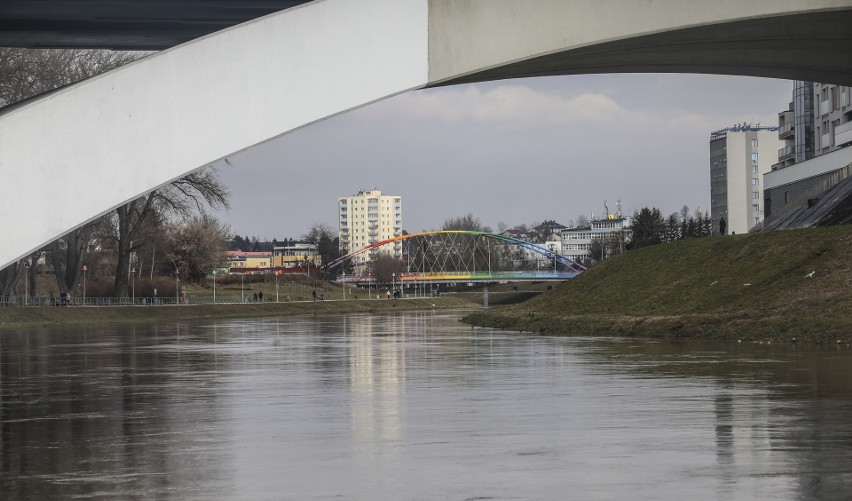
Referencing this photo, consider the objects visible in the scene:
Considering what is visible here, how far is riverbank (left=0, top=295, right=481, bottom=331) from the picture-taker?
→ 6294 cm

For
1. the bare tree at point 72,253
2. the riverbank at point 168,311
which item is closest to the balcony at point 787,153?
the riverbank at point 168,311

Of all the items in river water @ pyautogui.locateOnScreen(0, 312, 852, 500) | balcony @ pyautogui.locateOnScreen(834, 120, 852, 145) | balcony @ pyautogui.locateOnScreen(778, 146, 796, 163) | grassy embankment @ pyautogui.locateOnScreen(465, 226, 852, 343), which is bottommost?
river water @ pyautogui.locateOnScreen(0, 312, 852, 500)

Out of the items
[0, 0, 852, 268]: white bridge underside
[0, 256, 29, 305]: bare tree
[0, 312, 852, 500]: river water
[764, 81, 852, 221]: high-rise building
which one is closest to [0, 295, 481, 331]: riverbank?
[0, 256, 29, 305]: bare tree

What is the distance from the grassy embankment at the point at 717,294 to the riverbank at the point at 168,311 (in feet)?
84.4

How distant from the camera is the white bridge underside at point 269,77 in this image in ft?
33.6

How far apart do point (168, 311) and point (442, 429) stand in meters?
67.4

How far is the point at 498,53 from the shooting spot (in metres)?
12.8

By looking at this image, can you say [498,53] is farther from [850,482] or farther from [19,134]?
[850,482]

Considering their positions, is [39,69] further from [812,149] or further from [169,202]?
[812,149]

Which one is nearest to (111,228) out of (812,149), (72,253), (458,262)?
(72,253)

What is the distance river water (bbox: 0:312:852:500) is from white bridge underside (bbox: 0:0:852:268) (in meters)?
2.52

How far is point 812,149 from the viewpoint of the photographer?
10438 cm

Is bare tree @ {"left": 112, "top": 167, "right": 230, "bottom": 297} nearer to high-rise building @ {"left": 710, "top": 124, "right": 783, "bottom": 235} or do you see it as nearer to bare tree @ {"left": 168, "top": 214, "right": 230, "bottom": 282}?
bare tree @ {"left": 168, "top": 214, "right": 230, "bottom": 282}

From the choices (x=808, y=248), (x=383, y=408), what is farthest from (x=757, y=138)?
(x=383, y=408)
